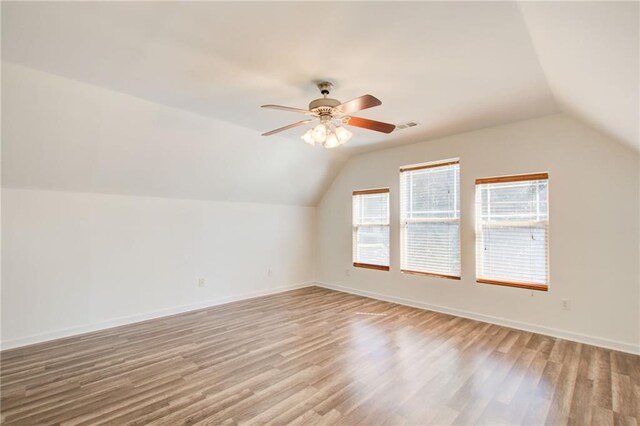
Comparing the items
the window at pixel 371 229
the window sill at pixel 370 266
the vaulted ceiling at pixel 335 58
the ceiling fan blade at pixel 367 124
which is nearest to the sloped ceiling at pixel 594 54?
the vaulted ceiling at pixel 335 58

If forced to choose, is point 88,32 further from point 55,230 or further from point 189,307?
point 189,307

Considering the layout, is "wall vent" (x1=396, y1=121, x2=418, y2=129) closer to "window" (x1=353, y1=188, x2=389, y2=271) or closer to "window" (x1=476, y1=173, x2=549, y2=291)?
"window" (x1=476, y1=173, x2=549, y2=291)

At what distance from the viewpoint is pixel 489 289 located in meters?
4.13

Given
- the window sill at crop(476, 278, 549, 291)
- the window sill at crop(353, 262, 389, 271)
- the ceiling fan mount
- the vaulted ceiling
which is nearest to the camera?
the vaulted ceiling

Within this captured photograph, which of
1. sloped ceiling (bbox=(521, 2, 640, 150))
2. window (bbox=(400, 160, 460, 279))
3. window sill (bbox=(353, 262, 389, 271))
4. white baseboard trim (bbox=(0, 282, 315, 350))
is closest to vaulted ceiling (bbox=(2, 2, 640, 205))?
sloped ceiling (bbox=(521, 2, 640, 150))

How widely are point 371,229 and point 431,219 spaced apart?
47.7 inches

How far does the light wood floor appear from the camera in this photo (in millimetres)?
2164

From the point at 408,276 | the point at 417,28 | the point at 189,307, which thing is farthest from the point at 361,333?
the point at 417,28

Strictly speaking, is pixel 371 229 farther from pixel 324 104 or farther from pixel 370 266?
pixel 324 104

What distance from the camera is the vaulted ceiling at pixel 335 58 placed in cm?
183

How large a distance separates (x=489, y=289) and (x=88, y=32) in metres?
4.96

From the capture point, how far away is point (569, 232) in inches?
140

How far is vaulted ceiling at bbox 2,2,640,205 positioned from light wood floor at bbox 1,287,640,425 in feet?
6.94

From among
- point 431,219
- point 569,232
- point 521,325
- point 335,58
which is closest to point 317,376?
point 335,58
